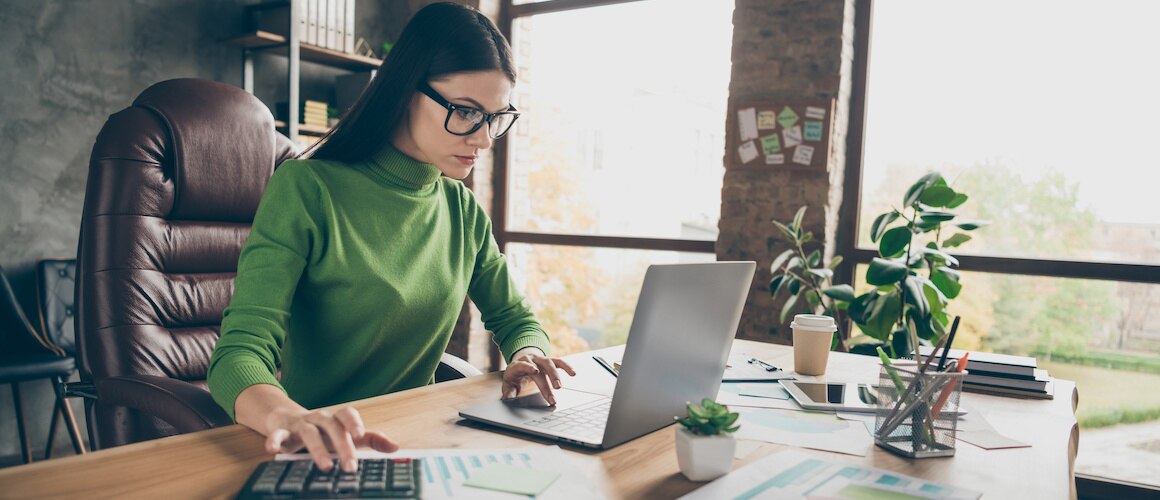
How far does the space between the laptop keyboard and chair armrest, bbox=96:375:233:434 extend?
18.8 inches

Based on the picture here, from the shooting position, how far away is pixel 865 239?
300cm

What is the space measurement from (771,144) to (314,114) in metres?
2.00

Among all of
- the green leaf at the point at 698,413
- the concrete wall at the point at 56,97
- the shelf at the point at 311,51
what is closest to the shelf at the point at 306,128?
the shelf at the point at 311,51

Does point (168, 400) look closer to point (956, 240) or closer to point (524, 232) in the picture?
point (956, 240)

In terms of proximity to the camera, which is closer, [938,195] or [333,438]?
[333,438]

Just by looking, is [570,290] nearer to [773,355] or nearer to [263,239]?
[773,355]

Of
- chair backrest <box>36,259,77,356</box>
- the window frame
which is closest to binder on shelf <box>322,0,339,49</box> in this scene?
the window frame

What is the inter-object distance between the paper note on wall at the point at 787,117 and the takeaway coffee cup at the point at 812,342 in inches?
64.4

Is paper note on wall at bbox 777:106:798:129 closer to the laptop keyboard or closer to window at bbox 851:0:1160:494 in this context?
window at bbox 851:0:1160:494

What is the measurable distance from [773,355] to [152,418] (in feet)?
3.81

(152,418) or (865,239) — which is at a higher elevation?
(865,239)

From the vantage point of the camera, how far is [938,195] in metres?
2.29

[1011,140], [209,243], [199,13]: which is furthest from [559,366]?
[199,13]

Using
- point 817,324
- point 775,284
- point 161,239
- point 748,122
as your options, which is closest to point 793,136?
point 748,122
